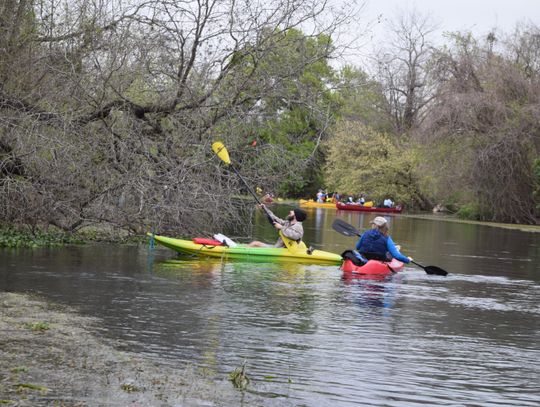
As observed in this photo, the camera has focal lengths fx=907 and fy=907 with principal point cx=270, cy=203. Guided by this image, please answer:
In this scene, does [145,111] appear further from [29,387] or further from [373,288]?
[29,387]

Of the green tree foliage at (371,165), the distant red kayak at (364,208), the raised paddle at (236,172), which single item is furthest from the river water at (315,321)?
the green tree foliage at (371,165)

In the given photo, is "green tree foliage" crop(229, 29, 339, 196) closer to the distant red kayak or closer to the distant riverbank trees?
the distant riverbank trees

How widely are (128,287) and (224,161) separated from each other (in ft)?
18.9

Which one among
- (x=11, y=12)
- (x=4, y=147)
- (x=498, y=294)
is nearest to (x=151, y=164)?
(x=4, y=147)

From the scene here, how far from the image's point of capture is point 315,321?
1124cm

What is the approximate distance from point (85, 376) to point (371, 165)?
49406 millimetres

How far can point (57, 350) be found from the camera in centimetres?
820

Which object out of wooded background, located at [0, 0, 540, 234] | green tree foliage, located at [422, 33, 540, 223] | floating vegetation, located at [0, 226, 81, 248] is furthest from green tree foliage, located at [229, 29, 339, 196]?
green tree foliage, located at [422, 33, 540, 223]

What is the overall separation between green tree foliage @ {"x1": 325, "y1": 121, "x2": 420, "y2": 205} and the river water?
3505cm

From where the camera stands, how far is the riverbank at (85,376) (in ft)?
21.9

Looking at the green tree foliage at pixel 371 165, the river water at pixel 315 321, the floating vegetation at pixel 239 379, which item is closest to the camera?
the floating vegetation at pixel 239 379

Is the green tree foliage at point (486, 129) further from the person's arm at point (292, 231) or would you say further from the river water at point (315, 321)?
the person's arm at point (292, 231)

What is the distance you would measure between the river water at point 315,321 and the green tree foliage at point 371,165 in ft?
115

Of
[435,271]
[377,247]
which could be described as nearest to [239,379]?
[377,247]
